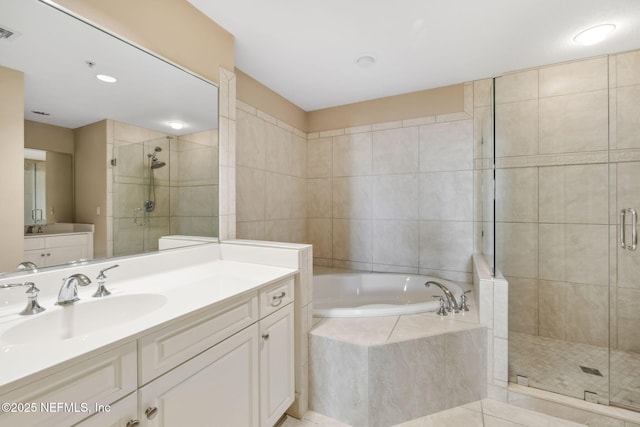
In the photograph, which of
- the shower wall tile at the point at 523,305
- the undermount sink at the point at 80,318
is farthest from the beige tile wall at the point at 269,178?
the shower wall tile at the point at 523,305

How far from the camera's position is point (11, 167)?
96 cm

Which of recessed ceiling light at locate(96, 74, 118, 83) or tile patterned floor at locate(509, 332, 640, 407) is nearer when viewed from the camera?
recessed ceiling light at locate(96, 74, 118, 83)

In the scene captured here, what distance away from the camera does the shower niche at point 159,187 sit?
4.29 ft

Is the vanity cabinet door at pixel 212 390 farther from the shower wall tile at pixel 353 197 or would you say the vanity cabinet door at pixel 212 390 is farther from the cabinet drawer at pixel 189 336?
the shower wall tile at pixel 353 197

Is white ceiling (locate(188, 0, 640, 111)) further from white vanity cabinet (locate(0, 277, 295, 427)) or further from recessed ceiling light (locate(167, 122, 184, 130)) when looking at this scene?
white vanity cabinet (locate(0, 277, 295, 427))

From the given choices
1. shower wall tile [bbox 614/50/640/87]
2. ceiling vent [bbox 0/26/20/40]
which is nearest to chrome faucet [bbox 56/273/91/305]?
ceiling vent [bbox 0/26/20/40]

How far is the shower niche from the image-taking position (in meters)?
1.31

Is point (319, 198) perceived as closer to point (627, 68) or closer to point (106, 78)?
point (106, 78)

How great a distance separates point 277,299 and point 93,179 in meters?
0.99

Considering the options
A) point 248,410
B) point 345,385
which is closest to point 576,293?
point 345,385

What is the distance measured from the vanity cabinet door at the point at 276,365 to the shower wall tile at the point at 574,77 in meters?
2.70

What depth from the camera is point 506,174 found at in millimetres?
2350

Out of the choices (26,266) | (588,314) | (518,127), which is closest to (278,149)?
(26,266)

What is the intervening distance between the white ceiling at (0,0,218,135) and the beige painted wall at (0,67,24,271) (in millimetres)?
30
